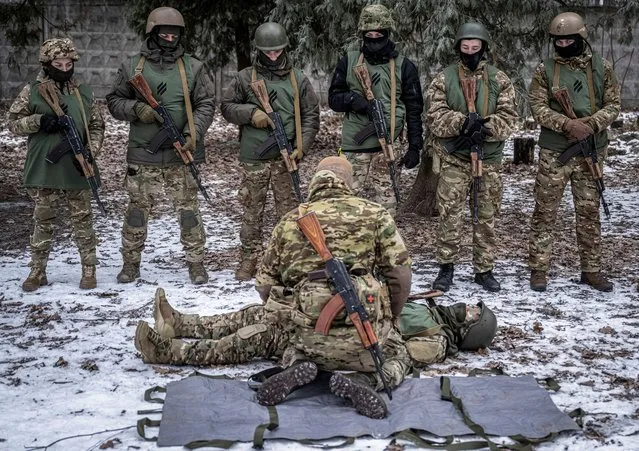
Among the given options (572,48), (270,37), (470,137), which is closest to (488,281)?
(470,137)

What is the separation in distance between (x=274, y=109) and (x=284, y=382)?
3.55m

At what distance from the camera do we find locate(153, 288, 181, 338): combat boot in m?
6.24

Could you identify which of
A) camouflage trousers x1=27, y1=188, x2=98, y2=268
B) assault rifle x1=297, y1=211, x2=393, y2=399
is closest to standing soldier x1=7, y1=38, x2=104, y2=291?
camouflage trousers x1=27, y1=188, x2=98, y2=268

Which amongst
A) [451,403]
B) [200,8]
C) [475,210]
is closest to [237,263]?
[475,210]

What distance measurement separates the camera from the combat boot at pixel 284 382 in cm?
503

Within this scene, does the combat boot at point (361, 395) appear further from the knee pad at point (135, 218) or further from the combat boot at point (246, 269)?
the knee pad at point (135, 218)

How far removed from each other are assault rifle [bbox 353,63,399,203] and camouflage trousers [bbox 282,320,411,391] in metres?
2.70

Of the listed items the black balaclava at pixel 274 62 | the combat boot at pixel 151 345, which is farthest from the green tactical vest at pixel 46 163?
the combat boot at pixel 151 345

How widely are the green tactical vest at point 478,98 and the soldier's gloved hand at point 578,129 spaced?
24.5 inches

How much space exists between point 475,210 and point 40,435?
14.3 feet

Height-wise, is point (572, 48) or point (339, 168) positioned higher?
point (572, 48)

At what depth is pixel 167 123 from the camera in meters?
A: 7.80

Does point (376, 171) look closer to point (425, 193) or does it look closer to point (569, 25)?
point (569, 25)

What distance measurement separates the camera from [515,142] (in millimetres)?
13727
